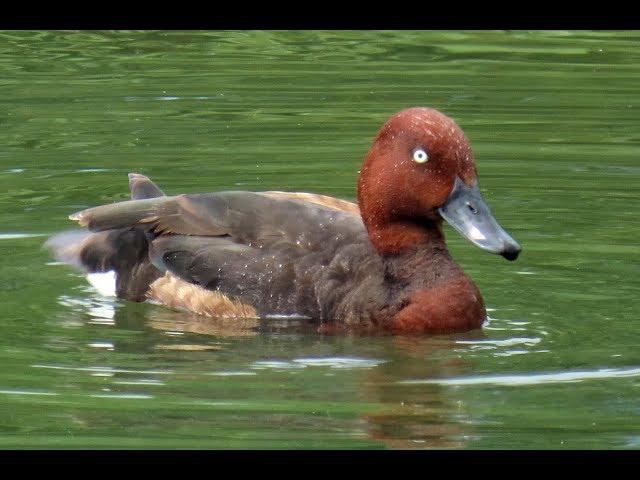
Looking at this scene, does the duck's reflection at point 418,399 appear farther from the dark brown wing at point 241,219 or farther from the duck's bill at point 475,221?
the dark brown wing at point 241,219

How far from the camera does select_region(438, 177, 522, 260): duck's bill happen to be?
31.3 ft

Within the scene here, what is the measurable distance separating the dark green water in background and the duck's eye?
3.32 ft

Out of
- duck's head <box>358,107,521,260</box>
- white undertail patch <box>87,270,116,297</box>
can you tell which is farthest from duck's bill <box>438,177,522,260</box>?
white undertail patch <box>87,270,116,297</box>

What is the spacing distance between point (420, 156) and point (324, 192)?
3.23 metres

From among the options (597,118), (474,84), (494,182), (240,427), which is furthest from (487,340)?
(474,84)

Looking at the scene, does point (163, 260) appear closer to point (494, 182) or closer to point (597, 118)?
point (494, 182)

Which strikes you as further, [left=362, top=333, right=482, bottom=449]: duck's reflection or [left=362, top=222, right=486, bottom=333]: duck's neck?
[left=362, top=222, right=486, bottom=333]: duck's neck

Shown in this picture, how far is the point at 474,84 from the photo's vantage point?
Answer: 16422 mm

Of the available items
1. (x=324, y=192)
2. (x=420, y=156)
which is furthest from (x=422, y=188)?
(x=324, y=192)

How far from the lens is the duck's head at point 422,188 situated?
9.72 meters

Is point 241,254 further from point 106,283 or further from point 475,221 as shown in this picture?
point 475,221

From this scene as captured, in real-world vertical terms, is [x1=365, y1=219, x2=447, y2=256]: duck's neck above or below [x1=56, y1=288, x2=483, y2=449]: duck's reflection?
above

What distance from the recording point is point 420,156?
32.3 ft

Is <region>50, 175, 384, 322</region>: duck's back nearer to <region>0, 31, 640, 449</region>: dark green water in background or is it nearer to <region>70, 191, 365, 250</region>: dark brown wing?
<region>70, 191, 365, 250</region>: dark brown wing
